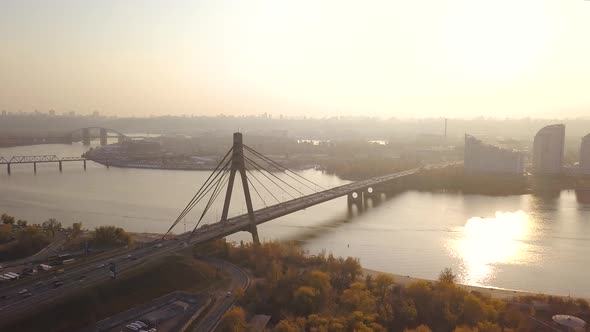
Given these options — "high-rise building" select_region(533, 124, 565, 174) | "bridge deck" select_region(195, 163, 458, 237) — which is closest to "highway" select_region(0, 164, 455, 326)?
"bridge deck" select_region(195, 163, 458, 237)

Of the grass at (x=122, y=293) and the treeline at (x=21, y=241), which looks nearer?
the grass at (x=122, y=293)

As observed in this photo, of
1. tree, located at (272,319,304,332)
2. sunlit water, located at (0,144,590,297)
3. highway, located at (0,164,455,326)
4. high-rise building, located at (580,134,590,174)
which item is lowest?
sunlit water, located at (0,144,590,297)

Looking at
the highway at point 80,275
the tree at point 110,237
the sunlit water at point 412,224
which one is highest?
the highway at point 80,275

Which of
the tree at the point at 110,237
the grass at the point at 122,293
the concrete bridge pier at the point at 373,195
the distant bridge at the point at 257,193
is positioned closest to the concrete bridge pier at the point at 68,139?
the distant bridge at the point at 257,193

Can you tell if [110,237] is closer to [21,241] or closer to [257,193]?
[21,241]

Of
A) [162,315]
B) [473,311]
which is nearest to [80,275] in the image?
[162,315]

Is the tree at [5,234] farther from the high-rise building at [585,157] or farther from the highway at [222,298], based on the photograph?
the high-rise building at [585,157]

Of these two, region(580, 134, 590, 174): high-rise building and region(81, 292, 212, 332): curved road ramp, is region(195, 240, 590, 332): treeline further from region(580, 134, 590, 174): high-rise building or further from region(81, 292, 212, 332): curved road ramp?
region(580, 134, 590, 174): high-rise building
